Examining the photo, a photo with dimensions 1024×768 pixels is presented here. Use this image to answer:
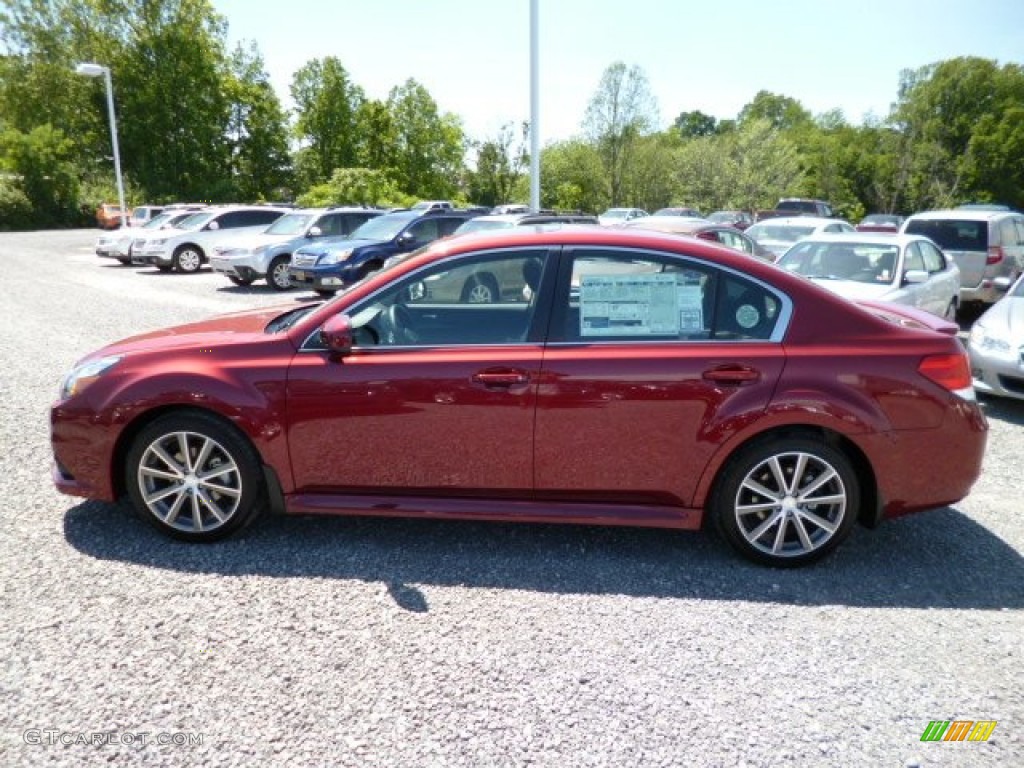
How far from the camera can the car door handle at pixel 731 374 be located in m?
3.29

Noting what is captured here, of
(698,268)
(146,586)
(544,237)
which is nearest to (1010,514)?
(698,268)

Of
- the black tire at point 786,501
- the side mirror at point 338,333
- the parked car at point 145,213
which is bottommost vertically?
the black tire at point 786,501

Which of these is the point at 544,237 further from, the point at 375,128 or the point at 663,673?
the point at 375,128

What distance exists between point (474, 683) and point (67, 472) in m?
2.58

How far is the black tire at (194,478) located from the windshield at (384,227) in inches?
430

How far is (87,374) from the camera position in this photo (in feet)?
11.9

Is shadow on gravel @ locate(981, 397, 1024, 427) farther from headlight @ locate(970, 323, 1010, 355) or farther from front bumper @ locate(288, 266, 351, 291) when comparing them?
front bumper @ locate(288, 266, 351, 291)

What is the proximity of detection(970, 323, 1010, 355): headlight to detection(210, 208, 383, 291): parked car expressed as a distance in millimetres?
12071

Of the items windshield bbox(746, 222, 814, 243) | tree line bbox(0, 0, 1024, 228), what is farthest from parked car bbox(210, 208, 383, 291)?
tree line bbox(0, 0, 1024, 228)

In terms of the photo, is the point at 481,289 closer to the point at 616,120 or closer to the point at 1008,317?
the point at 1008,317

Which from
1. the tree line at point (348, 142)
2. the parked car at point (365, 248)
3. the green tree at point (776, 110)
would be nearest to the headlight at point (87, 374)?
the parked car at point (365, 248)

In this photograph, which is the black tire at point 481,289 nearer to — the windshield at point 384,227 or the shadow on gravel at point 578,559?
the shadow on gravel at point 578,559

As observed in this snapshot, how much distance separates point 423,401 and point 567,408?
2.34 ft

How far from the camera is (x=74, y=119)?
4566 cm
